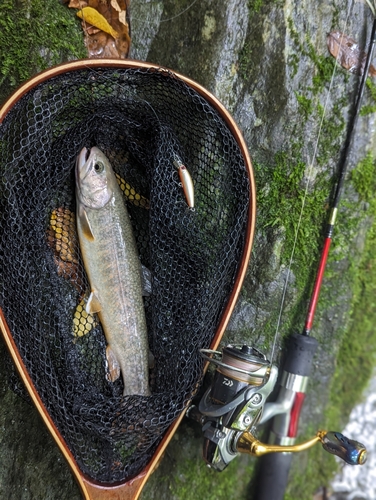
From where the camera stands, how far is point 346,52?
247 centimetres

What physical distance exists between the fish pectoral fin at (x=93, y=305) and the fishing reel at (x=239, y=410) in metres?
0.53

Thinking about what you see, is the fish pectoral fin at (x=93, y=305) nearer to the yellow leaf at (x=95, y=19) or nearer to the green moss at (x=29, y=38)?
the green moss at (x=29, y=38)

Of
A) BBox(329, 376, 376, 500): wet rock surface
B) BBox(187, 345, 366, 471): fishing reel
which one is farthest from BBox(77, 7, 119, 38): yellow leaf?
BBox(329, 376, 376, 500): wet rock surface

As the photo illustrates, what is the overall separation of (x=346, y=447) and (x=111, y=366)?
109 cm

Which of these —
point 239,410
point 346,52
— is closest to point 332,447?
point 239,410

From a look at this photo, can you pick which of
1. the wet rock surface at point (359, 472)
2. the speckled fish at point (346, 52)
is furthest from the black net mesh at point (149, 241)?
the wet rock surface at point (359, 472)

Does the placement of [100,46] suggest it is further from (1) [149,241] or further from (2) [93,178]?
(1) [149,241]

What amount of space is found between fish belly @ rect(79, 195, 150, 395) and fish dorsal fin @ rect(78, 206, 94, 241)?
0.05ft

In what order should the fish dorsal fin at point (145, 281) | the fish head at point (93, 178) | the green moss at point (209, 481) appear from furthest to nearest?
1. the green moss at point (209, 481)
2. the fish dorsal fin at point (145, 281)
3. the fish head at point (93, 178)

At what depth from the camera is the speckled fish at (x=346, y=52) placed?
2457 millimetres

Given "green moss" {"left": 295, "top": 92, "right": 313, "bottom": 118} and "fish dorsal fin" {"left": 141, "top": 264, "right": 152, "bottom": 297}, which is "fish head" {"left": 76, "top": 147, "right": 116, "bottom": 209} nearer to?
"fish dorsal fin" {"left": 141, "top": 264, "right": 152, "bottom": 297}

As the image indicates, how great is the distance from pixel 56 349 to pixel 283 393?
1.21 metres

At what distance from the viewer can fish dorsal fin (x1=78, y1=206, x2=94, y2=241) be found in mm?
2219

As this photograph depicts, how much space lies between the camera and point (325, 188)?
8.35 ft
